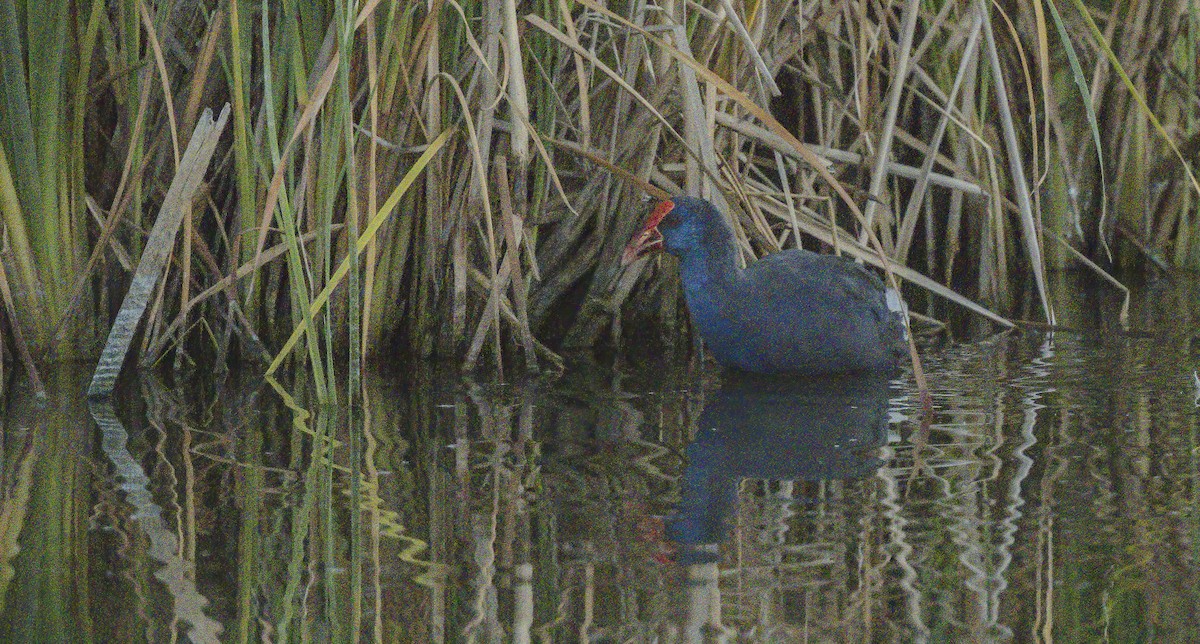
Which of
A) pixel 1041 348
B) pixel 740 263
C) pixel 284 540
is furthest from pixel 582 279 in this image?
→ pixel 284 540

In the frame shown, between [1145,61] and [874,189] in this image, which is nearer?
[874,189]

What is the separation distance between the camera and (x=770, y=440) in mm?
3229

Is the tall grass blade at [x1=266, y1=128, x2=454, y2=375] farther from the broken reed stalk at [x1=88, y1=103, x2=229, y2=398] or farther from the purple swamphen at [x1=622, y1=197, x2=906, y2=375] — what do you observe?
the purple swamphen at [x1=622, y1=197, x2=906, y2=375]

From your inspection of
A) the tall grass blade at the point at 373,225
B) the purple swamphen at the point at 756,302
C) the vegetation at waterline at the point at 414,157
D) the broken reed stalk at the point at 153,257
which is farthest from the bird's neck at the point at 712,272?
the broken reed stalk at the point at 153,257

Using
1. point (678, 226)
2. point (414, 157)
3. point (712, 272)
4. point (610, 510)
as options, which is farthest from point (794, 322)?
point (610, 510)

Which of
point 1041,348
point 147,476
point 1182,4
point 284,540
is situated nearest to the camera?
point 284,540

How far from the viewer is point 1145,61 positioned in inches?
218

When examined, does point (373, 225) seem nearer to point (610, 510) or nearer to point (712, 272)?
point (712, 272)

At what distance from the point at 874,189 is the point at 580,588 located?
2187mm

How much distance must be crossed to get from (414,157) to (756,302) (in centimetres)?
90

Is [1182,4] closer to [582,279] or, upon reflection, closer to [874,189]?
[874,189]

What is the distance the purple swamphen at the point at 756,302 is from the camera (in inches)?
156

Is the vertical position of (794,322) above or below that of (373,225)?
below

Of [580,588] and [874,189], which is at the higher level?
[874,189]
